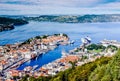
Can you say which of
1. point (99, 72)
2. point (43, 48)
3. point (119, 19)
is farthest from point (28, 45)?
point (119, 19)

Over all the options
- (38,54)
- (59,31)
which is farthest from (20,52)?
(59,31)

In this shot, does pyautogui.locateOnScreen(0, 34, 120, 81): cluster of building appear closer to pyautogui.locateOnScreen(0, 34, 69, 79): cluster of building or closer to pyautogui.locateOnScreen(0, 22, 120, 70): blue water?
pyautogui.locateOnScreen(0, 34, 69, 79): cluster of building

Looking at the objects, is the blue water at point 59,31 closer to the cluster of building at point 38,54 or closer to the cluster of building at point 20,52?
the cluster of building at point 20,52

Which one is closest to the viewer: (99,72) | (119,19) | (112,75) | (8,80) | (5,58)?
(112,75)

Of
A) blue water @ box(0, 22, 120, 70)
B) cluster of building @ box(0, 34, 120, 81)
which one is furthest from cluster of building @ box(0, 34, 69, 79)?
blue water @ box(0, 22, 120, 70)

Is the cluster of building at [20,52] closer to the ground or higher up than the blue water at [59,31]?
higher up

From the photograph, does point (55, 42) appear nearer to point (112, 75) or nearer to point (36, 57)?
point (36, 57)

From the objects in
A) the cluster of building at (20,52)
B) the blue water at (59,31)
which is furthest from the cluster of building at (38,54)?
the blue water at (59,31)

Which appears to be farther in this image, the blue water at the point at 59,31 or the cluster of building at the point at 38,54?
the blue water at the point at 59,31
